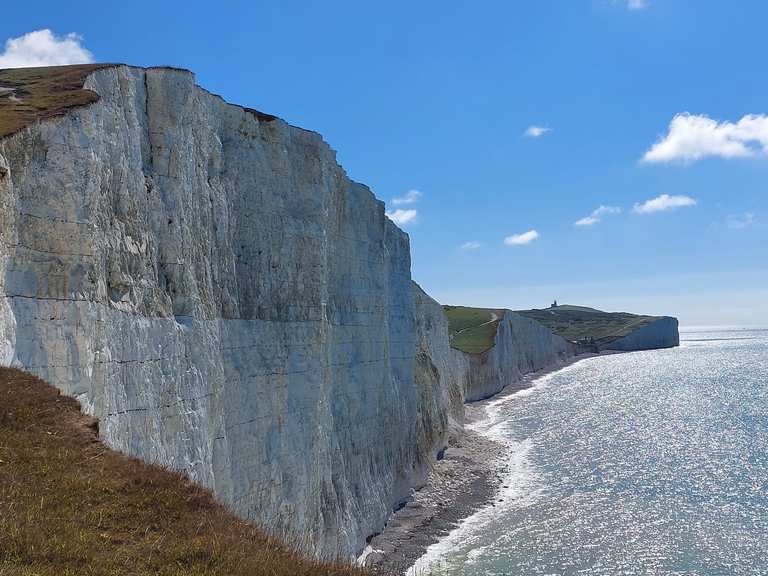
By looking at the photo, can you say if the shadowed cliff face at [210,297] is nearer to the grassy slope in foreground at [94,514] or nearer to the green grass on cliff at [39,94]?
the green grass on cliff at [39,94]

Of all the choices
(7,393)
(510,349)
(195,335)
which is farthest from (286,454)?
(510,349)

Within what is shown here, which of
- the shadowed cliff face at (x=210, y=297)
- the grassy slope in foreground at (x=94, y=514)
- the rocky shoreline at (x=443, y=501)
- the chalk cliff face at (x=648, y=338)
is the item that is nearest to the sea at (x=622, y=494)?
the rocky shoreline at (x=443, y=501)

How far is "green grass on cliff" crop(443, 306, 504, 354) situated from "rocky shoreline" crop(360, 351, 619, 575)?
31.3 metres

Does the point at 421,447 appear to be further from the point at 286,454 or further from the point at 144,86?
the point at 144,86

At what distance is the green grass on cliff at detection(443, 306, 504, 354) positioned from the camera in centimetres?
8531

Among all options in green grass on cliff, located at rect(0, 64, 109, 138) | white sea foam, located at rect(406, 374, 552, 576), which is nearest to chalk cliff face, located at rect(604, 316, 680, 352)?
white sea foam, located at rect(406, 374, 552, 576)

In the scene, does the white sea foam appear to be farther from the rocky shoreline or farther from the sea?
the rocky shoreline

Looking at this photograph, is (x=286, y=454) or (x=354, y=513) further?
(x=354, y=513)

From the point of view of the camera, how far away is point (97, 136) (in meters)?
14.7

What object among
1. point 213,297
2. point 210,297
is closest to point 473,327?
point 213,297

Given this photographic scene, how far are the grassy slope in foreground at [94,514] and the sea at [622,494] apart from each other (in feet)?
44.1

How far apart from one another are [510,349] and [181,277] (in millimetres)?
84889

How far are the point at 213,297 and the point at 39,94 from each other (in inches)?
278

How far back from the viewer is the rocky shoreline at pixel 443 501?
27844mm
